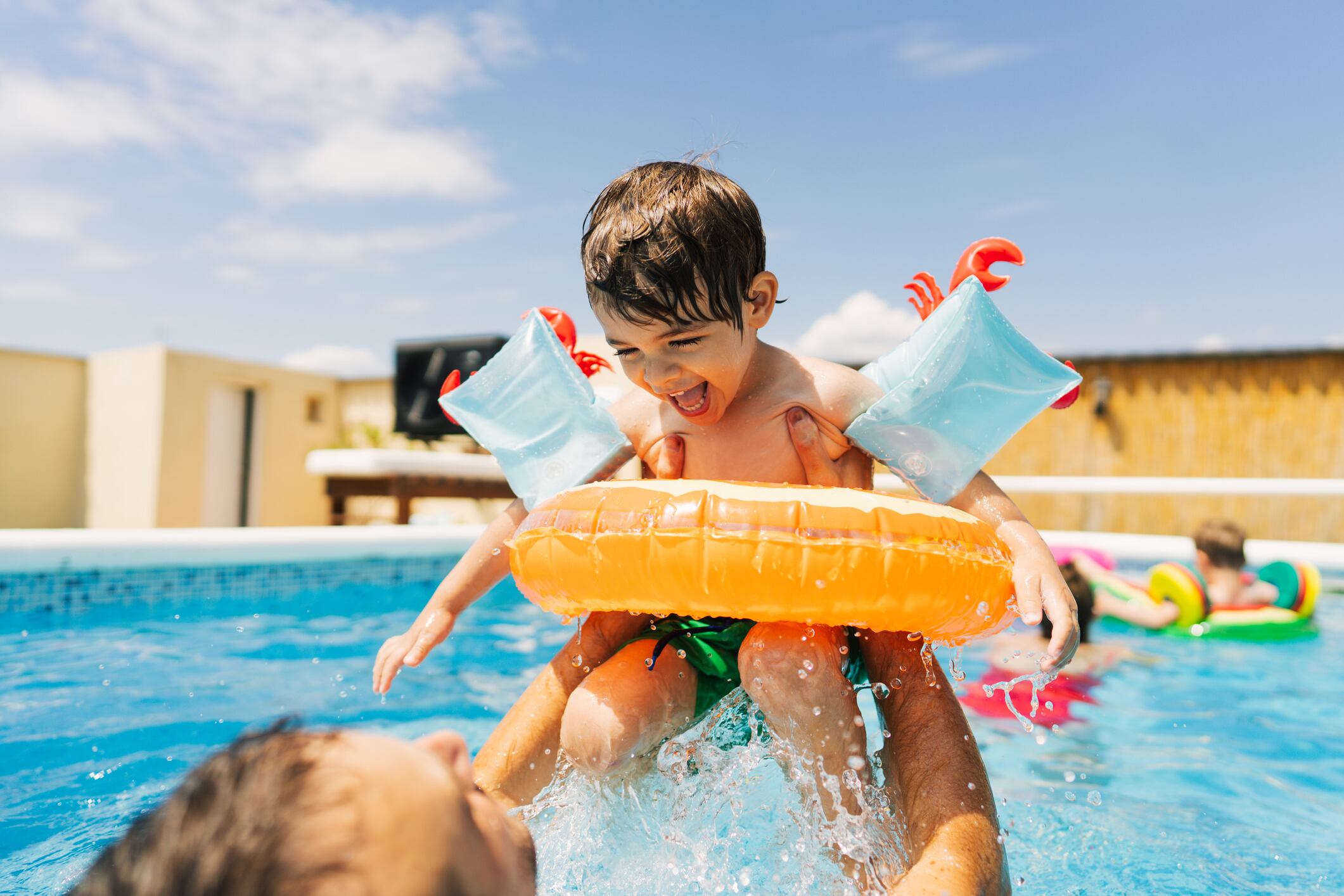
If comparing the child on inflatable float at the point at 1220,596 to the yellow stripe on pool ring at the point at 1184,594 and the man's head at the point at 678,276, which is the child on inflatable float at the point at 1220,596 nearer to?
the yellow stripe on pool ring at the point at 1184,594

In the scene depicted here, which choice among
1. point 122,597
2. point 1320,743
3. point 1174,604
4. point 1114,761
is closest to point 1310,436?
point 1174,604

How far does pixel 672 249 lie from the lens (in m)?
2.03

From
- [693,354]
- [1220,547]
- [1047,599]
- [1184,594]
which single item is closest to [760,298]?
[693,354]

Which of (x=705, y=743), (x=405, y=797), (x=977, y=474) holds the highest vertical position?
(x=977, y=474)

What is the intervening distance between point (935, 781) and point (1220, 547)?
208 inches

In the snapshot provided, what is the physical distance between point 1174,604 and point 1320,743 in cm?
213

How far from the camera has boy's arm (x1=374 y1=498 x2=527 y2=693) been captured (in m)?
2.18

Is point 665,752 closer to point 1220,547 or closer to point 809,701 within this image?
point 809,701

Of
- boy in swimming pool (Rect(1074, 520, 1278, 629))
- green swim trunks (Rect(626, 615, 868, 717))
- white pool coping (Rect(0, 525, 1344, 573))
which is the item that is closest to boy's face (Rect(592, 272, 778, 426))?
green swim trunks (Rect(626, 615, 868, 717))

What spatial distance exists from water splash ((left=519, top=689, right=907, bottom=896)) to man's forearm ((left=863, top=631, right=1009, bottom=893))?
10 cm

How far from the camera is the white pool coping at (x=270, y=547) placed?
5141mm

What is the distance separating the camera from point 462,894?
2.94 ft

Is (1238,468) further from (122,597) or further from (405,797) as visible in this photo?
(405,797)

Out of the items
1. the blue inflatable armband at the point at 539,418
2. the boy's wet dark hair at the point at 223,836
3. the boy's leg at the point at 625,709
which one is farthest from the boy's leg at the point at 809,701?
Answer: the boy's wet dark hair at the point at 223,836
